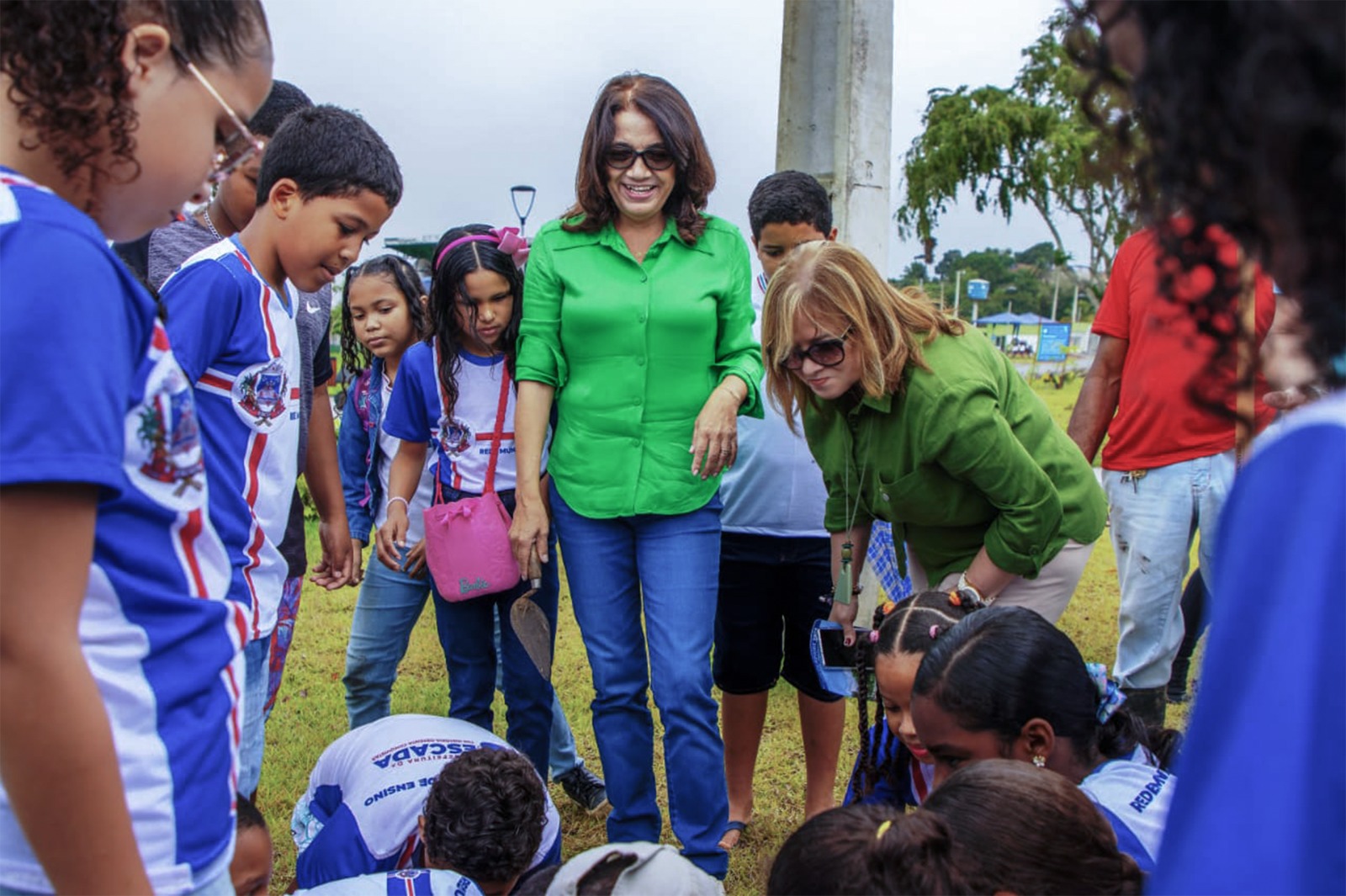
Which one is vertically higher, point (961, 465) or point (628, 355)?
point (628, 355)

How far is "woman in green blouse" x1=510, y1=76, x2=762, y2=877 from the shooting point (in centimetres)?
286

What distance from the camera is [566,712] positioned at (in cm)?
443

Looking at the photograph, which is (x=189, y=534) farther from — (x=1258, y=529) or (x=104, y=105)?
(x=1258, y=529)

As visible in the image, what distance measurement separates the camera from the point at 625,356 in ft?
9.47

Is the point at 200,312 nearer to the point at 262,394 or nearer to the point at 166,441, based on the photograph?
the point at 262,394

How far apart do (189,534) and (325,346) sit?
6.22ft

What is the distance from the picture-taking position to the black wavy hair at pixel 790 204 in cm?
367

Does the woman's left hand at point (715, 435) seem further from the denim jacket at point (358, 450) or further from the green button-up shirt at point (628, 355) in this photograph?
the denim jacket at point (358, 450)

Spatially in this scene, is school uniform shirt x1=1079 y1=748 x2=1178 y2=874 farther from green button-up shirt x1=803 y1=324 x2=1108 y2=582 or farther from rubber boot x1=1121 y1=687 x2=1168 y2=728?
rubber boot x1=1121 y1=687 x2=1168 y2=728

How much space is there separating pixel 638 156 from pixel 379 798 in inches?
69.5

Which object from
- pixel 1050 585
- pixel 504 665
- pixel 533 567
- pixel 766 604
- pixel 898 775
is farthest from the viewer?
pixel 766 604

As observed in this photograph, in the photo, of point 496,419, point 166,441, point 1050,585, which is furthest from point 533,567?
point 166,441

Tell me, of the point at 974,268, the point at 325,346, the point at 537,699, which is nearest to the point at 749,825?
the point at 537,699

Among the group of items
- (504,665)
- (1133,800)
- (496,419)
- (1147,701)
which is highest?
(496,419)
